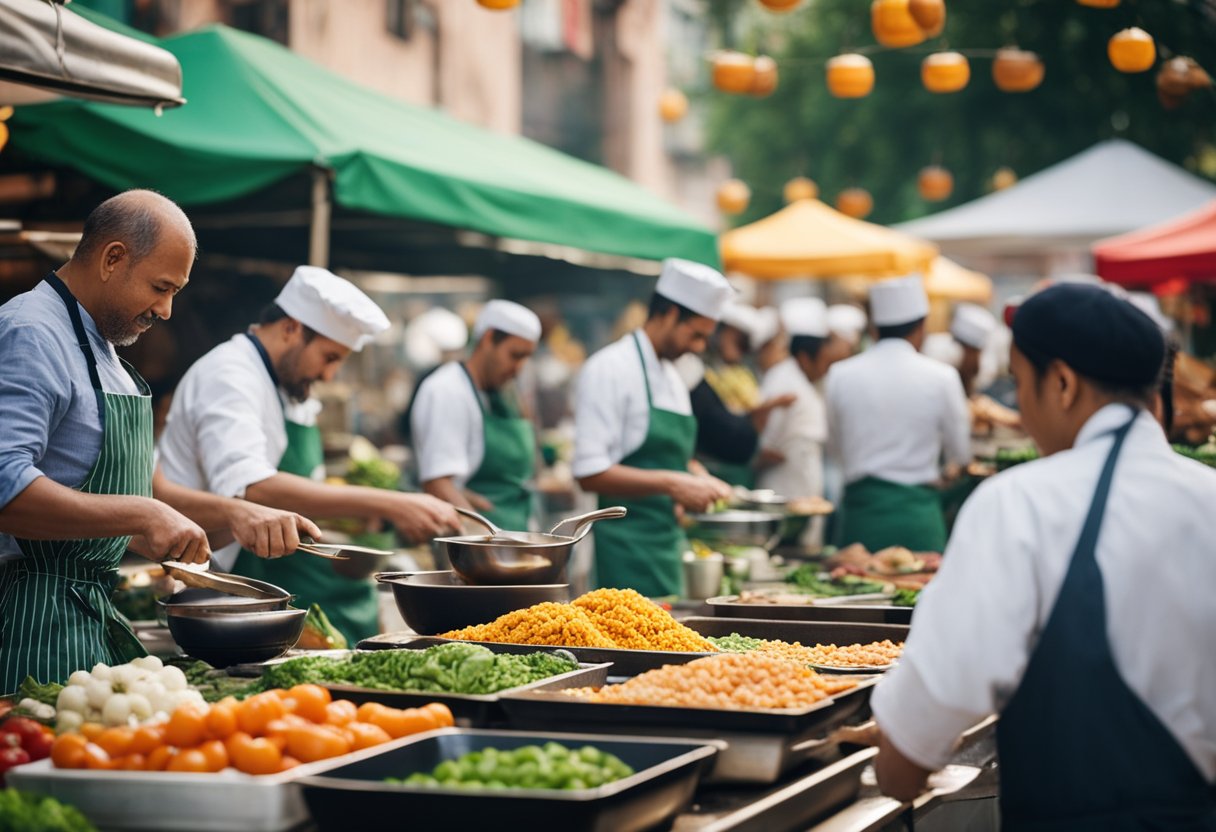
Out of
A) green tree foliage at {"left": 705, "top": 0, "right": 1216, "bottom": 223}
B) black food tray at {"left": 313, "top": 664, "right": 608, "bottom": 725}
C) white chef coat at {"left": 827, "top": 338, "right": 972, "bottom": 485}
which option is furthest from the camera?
green tree foliage at {"left": 705, "top": 0, "right": 1216, "bottom": 223}

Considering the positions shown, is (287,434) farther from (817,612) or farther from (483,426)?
(817,612)

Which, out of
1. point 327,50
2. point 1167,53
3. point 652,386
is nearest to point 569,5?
point 327,50

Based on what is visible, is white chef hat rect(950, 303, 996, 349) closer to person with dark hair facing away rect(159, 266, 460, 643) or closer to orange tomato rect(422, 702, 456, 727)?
person with dark hair facing away rect(159, 266, 460, 643)

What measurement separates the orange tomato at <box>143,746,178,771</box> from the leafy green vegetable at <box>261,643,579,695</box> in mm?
552

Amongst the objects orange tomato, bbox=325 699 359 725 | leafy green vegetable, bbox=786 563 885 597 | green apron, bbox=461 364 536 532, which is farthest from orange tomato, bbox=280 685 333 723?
green apron, bbox=461 364 536 532

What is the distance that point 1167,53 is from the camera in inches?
393

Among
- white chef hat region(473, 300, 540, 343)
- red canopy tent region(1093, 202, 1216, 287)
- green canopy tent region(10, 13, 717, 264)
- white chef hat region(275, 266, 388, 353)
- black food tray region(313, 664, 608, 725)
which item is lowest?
black food tray region(313, 664, 608, 725)

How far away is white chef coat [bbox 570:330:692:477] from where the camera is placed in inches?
236

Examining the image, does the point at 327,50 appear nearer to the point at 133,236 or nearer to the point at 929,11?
the point at 929,11

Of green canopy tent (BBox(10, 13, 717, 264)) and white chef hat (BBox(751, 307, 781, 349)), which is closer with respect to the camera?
green canopy tent (BBox(10, 13, 717, 264))

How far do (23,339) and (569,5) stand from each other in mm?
19020

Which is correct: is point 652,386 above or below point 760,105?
below

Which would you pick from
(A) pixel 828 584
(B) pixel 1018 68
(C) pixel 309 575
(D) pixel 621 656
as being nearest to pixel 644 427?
(A) pixel 828 584

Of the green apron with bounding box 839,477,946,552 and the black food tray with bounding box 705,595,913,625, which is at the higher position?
the black food tray with bounding box 705,595,913,625
